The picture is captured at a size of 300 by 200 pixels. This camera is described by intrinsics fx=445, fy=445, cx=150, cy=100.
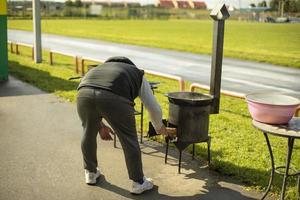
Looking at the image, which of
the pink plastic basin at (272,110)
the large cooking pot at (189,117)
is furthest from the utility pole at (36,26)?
the pink plastic basin at (272,110)

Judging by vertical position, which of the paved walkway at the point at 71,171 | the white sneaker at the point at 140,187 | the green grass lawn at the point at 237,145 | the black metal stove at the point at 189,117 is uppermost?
the black metal stove at the point at 189,117

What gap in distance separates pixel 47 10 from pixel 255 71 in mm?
63222

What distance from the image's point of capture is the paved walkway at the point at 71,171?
535cm

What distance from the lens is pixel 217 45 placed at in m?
6.95

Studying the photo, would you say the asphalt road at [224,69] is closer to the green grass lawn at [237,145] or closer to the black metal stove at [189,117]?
the green grass lawn at [237,145]

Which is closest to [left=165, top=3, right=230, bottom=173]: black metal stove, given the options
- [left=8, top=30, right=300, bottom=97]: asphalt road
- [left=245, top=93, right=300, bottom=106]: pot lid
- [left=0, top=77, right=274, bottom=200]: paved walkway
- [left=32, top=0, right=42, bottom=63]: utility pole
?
[left=0, top=77, right=274, bottom=200]: paved walkway

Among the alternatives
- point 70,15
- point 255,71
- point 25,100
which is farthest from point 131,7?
point 25,100

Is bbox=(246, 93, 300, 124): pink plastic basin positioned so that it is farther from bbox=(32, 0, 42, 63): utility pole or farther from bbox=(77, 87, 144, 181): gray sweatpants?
bbox=(32, 0, 42, 63): utility pole

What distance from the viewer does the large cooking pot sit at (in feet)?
18.9

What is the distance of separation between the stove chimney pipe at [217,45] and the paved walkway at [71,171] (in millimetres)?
1028

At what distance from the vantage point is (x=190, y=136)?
584cm

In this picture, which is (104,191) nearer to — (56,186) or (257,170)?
(56,186)

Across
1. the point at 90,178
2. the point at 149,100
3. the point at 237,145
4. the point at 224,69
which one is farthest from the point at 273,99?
the point at 224,69

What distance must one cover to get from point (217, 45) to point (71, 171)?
2940 mm
